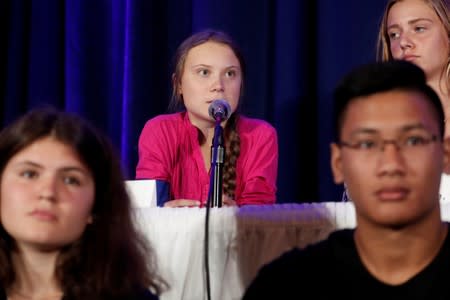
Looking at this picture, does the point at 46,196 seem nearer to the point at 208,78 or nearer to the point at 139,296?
the point at 139,296

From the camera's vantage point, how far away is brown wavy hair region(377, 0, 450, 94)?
2.73 metres

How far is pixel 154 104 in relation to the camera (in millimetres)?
3473

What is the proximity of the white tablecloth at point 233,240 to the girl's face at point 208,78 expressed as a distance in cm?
78

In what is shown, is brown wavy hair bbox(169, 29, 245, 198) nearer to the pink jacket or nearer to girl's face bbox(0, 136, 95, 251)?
the pink jacket

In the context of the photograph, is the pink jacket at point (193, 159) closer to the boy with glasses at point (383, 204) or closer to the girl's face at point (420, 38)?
the girl's face at point (420, 38)

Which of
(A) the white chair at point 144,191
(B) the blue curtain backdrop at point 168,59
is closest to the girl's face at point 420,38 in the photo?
(B) the blue curtain backdrop at point 168,59

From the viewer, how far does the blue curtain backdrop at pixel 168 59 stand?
3143 mm

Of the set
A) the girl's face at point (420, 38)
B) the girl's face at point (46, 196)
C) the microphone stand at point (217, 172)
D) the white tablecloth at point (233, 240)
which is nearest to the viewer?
the girl's face at point (46, 196)

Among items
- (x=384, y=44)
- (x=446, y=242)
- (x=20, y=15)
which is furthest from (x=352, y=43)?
(x=446, y=242)

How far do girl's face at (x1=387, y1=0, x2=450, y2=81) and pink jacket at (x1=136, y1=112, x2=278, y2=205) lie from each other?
1.67 feet

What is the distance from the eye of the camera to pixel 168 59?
11.4 feet

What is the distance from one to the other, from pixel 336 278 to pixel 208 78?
1242 millimetres

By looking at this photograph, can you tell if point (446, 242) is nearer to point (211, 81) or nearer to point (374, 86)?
point (374, 86)

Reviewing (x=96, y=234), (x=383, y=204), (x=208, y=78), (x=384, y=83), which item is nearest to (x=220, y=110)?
(x=208, y=78)
